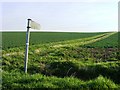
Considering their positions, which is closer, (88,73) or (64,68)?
(88,73)

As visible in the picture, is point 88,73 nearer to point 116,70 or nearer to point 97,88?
point 116,70

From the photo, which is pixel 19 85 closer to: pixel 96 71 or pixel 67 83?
pixel 67 83

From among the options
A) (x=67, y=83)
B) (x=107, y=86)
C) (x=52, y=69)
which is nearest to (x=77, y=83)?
(x=67, y=83)

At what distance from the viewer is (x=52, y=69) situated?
10.8 metres

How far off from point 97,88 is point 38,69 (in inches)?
180

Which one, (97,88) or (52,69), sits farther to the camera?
(52,69)

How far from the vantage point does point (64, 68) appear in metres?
10.8

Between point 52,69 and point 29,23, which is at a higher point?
point 29,23

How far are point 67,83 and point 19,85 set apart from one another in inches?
47.7

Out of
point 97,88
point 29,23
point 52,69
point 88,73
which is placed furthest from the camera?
point 52,69

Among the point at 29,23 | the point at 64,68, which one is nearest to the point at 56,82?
the point at 29,23

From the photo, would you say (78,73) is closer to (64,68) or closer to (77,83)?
(64,68)

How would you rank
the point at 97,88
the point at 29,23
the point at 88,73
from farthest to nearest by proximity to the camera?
the point at 88,73
the point at 29,23
the point at 97,88

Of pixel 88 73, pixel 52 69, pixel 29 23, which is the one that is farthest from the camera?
pixel 52 69
